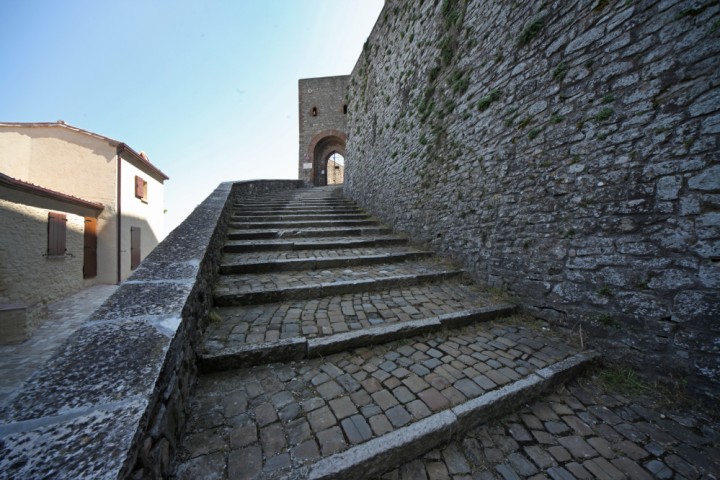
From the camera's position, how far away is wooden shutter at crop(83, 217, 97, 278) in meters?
9.00

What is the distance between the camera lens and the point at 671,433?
1668 millimetres

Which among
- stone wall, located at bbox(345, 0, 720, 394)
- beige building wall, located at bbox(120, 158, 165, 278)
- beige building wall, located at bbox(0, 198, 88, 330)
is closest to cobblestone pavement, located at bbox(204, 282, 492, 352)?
stone wall, located at bbox(345, 0, 720, 394)

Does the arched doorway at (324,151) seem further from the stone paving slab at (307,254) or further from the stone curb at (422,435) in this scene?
the stone curb at (422,435)

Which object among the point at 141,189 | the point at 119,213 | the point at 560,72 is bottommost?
the point at 119,213

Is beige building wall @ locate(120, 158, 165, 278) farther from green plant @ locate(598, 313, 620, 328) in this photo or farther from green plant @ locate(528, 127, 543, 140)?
green plant @ locate(598, 313, 620, 328)

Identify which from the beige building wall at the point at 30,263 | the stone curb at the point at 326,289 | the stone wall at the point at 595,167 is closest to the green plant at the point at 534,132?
the stone wall at the point at 595,167

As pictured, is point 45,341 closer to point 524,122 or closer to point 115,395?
point 115,395

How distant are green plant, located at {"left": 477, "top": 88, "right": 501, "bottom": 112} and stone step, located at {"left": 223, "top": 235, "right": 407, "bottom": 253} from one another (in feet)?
8.86

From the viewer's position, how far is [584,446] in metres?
1.59

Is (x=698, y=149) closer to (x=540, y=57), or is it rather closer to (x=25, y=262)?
(x=540, y=57)

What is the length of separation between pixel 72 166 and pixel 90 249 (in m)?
3.28

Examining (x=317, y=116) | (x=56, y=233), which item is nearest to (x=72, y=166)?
(x=56, y=233)

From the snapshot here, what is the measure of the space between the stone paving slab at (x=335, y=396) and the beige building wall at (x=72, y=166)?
11.5 meters

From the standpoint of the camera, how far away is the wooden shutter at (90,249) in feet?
29.5
